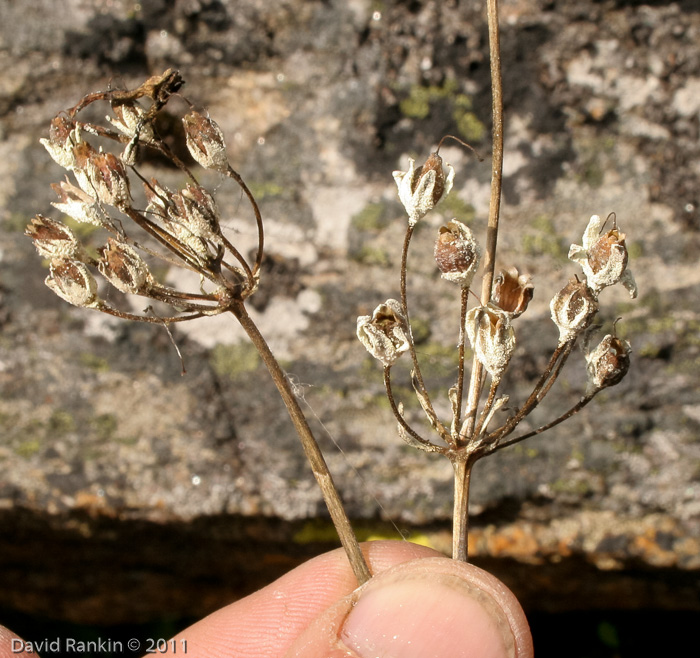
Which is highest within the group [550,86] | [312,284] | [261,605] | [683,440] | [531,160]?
[550,86]

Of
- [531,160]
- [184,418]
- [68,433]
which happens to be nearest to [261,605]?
[184,418]

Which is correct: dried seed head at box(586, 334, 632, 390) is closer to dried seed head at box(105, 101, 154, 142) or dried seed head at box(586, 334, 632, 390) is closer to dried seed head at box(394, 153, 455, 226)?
dried seed head at box(394, 153, 455, 226)

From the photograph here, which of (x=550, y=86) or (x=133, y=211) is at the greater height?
(x=550, y=86)

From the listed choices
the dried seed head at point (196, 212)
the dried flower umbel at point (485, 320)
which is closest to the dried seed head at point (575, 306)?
the dried flower umbel at point (485, 320)

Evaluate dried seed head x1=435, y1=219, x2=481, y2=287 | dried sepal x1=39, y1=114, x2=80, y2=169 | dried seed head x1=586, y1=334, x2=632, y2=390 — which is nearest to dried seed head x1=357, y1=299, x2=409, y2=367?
dried seed head x1=435, y1=219, x2=481, y2=287

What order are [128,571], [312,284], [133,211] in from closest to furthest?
[133,211] < [312,284] < [128,571]

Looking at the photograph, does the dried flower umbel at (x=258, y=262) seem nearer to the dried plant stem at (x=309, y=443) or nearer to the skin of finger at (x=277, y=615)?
the dried plant stem at (x=309, y=443)

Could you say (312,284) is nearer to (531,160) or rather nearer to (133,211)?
(531,160)
